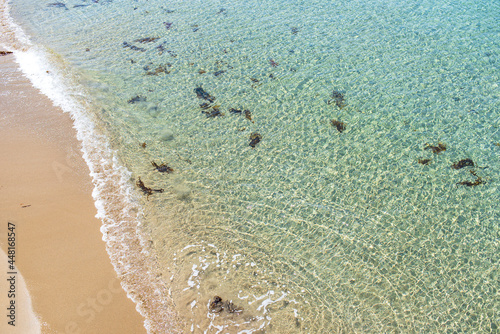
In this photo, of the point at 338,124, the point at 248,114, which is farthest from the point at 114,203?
the point at 338,124

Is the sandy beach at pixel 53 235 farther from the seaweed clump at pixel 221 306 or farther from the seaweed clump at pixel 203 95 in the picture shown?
the seaweed clump at pixel 203 95

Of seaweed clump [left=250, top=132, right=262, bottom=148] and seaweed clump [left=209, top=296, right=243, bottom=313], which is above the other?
seaweed clump [left=250, top=132, right=262, bottom=148]

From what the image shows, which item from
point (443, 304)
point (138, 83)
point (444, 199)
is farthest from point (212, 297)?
point (138, 83)

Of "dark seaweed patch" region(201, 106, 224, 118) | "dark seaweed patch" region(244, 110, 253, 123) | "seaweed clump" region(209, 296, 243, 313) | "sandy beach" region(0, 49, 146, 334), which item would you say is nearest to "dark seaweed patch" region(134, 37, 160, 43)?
"sandy beach" region(0, 49, 146, 334)

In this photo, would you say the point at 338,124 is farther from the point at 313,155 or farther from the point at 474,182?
the point at 474,182

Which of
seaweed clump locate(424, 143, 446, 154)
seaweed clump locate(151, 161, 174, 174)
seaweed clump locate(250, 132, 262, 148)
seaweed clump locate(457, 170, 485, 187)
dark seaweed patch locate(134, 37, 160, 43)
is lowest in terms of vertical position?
seaweed clump locate(457, 170, 485, 187)

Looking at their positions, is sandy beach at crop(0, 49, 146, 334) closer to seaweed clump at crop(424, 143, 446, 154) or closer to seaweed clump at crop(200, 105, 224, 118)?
seaweed clump at crop(200, 105, 224, 118)
